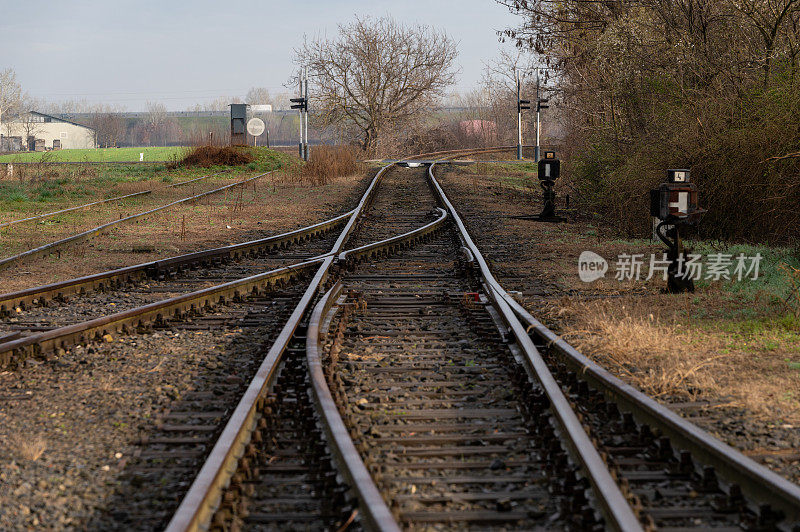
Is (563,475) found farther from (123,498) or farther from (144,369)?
(144,369)

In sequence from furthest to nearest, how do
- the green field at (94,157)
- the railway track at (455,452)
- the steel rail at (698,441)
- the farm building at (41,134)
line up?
the farm building at (41,134) → the green field at (94,157) → the railway track at (455,452) → the steel rail at (698,441)

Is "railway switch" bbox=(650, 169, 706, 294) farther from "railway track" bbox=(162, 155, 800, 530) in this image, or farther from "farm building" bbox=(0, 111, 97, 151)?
"farm building" bbox=(0, 111, 97, 151)

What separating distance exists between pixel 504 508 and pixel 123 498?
1.77 m

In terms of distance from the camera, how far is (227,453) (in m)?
4.08

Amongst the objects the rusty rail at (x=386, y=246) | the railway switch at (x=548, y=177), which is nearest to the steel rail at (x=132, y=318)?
the rusty rail at (x=386, y=246)

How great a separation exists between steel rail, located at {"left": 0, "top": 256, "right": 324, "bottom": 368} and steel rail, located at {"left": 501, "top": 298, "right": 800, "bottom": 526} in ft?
12.5

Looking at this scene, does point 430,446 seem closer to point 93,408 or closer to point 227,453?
point 227,453

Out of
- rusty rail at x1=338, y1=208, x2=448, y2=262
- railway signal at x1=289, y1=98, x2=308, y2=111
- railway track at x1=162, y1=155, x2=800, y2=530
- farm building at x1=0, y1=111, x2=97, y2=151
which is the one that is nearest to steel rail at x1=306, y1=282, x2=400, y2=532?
railway track at x1=162, y1=155, x2=800, y2=530

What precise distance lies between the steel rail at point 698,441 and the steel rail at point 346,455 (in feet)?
5.23

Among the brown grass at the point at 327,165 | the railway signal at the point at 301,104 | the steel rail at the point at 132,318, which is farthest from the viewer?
the railway signal at the point at 301,104

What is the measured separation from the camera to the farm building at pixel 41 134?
399ft

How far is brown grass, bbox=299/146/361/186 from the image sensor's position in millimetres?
28756

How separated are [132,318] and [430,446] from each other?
3.99 meters

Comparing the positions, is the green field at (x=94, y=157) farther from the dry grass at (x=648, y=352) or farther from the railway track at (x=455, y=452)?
the railway track at (x=455, y=452)
